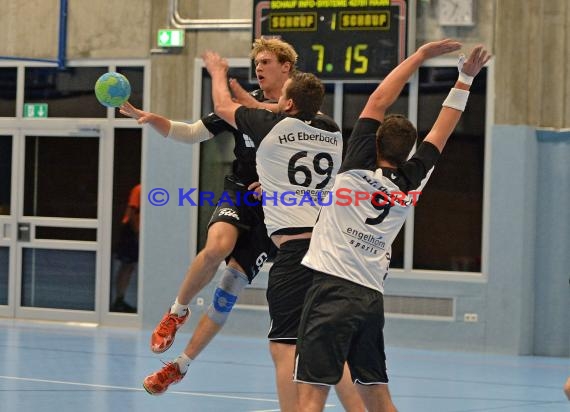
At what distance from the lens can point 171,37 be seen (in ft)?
49.9

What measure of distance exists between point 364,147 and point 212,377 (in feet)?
18.2

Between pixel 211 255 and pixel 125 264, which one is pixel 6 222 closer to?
pixel 125 264

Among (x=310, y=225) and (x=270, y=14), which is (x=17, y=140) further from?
(x=310, y=225)

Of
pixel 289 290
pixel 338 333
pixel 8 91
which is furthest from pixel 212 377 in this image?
pixel 8 91

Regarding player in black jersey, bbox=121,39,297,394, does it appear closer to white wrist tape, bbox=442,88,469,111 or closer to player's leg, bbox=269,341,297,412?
player's leg, bbox=269,341,297,412

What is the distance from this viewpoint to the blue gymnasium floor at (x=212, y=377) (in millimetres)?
9484

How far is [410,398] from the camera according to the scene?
33.4 feet

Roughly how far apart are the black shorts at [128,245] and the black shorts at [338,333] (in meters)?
9.83

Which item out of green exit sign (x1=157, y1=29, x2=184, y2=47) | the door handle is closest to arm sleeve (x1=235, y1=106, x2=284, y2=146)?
green exit sign (x1=157, y1=29, x2=184, y2=47)

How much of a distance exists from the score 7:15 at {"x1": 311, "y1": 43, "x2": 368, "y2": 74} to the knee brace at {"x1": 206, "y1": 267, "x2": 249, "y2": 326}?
6119mm

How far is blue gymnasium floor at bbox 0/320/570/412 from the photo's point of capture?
373 inches

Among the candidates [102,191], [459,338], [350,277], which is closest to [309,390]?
[350,277]

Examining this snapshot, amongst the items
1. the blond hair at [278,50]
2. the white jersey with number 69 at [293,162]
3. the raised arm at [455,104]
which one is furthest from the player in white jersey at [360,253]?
the blond hair at [278,50]

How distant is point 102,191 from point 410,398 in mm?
6868
